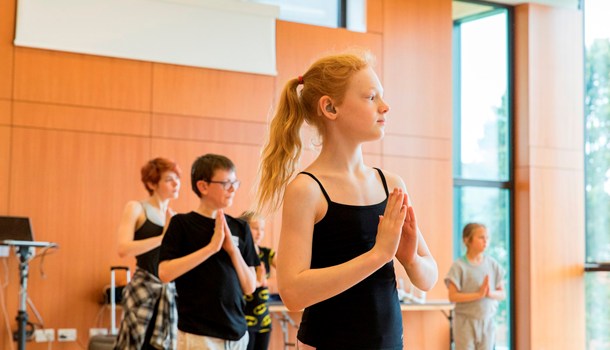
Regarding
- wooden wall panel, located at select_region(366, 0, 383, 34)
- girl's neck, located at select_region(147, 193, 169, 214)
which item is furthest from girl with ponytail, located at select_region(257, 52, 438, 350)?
wooden wall panel, located at select_region(366, 0, 383, 34)

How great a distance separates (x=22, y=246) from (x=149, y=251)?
1.79 metres

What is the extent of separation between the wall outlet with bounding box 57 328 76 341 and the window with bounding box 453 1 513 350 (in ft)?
13.4

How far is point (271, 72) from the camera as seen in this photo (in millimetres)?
7602

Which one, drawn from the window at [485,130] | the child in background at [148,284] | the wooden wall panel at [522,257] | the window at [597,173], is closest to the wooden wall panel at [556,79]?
the window at [597,173]

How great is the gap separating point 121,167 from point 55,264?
93cm

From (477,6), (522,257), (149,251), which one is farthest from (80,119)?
(522,257)

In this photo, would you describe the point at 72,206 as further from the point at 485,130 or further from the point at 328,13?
the point at 485,130

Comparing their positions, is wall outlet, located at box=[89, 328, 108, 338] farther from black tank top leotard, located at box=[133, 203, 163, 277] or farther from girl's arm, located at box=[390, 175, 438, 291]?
girl's arm, located at box=[390, 175, 438, 291]

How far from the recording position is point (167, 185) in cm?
469

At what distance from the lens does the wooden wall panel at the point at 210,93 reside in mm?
7148

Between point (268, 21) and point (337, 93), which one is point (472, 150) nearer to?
point (268, 21)

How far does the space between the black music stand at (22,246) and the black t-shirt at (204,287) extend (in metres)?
2.73

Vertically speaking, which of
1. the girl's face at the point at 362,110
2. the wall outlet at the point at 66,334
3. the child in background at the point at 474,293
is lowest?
the wall outlet at the point at 66,334

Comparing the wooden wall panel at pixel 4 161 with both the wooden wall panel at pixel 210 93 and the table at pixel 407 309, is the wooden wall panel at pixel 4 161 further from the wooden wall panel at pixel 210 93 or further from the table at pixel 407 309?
the table at pixel 407 309
